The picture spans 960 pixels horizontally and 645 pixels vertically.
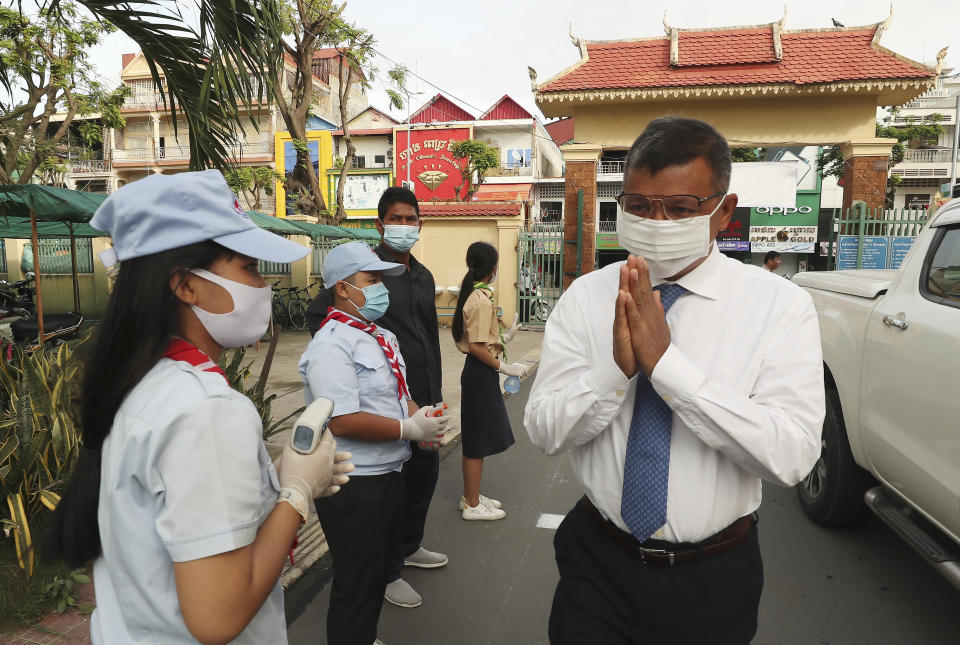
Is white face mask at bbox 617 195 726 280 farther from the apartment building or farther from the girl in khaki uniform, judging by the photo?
the apartment building

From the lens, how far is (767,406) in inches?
57.9

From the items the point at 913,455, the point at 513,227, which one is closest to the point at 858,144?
the point at 513,227

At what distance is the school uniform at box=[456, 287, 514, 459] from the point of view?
3773 mm

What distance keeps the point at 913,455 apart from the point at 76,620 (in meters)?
3.70

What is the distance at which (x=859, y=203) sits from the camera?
11.2 metres

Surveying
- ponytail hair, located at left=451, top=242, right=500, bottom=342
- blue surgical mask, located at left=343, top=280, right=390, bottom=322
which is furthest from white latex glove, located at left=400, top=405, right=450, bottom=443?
ponytail hair, located at left=451, top=242, right=500, bottom=342

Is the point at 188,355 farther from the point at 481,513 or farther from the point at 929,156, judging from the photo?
the point at 929,156

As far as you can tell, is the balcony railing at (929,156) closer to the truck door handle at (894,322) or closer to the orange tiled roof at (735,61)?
the orange tiled roof at (735,61)

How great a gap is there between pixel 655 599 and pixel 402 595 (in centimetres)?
183

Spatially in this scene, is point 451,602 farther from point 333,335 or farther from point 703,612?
point 703,612

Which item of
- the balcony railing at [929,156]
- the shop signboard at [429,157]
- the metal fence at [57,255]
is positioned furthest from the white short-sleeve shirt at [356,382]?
the balcony railing at [929,156]

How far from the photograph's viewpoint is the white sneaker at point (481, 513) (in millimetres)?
3949

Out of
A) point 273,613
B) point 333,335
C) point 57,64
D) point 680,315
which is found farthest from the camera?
point 57,64

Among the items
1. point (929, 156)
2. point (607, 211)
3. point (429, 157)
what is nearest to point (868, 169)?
point (607, 211)
